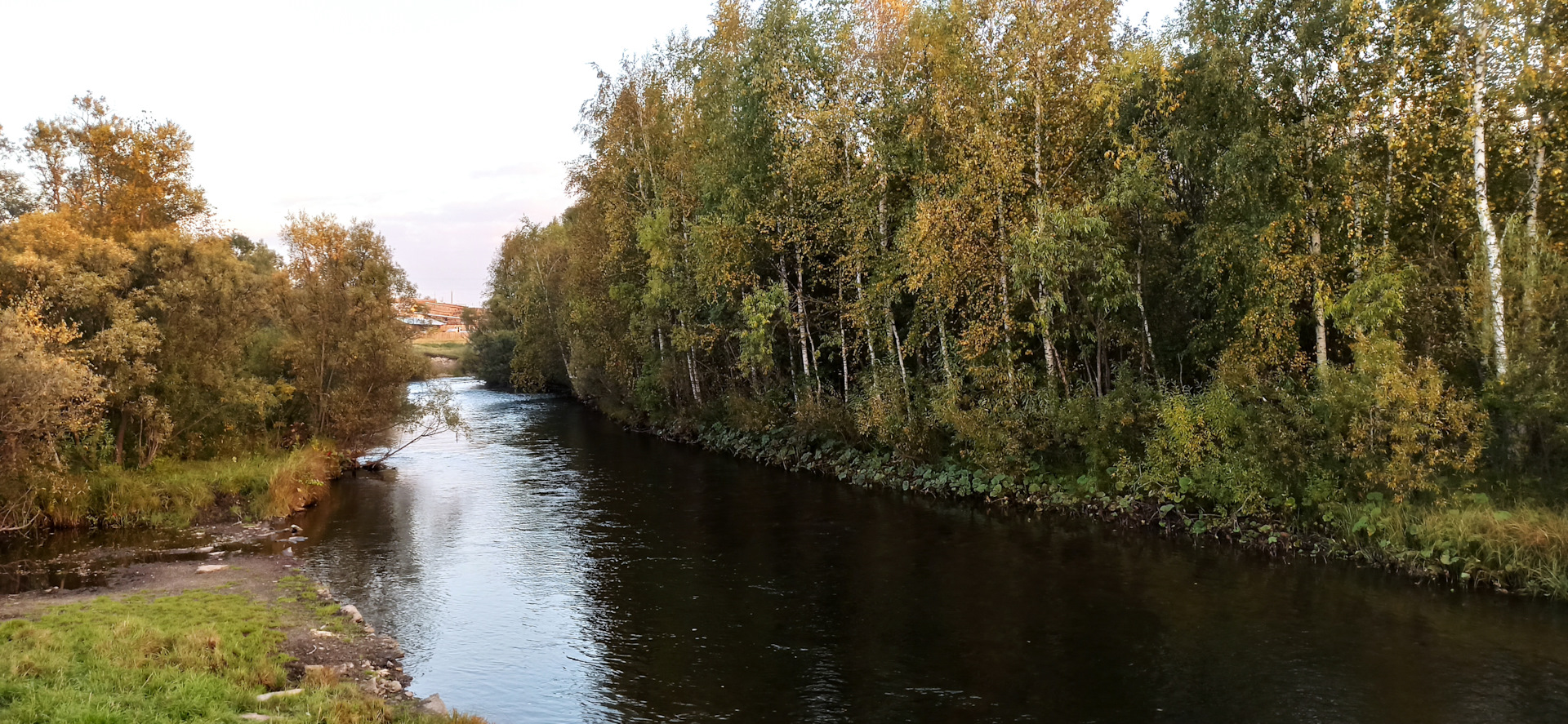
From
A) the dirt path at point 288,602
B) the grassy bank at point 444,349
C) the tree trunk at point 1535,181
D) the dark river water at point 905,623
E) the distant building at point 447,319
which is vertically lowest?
the dark river water at point 905,623

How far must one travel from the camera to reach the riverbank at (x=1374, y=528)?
56.0 feet

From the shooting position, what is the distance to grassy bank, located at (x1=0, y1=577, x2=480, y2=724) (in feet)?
33.9

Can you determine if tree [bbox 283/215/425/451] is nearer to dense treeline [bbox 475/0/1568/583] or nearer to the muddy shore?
the muddy shore

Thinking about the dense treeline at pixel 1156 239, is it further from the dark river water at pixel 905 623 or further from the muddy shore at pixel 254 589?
the muddy shore at pixel 254 589

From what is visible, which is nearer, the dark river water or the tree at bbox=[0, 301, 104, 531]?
the dark river water

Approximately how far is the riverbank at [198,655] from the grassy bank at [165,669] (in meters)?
0.02

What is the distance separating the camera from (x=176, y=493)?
26.6 m

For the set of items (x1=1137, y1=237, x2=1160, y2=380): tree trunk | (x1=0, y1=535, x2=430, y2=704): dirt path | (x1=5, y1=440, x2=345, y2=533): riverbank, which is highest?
(x1=1137, y1=237, x2=1160, y2=380): tree trunk

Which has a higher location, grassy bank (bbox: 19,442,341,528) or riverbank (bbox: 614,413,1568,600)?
grassy bank (bbox: 19,442,341,528)

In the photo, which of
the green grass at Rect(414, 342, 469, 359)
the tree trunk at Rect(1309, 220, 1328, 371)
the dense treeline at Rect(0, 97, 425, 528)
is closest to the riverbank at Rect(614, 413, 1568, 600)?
the tree trunk at Rect(1309, 220, 1328, 371)

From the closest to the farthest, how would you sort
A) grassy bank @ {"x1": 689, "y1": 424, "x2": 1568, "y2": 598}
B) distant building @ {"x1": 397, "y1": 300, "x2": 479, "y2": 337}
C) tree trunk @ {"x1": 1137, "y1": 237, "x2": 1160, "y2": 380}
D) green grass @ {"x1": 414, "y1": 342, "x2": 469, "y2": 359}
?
grassy bank @ {"x1": 689, "y1": 424, "x2": 1568, "y2": 598}
tree trunk @ {"x1": 1137, "y1": 237, "x2": 1160, "y2": 380}
distant building @ {"x1": 397, "y1": 300, "x2": 479, "y2": 337}
green grass @ {"x1": 414, "y1": 342, "x2": 469, "y2": 359}

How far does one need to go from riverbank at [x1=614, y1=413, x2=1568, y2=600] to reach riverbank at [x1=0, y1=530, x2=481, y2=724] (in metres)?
18.2

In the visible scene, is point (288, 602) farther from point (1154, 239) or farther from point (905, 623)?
point (1154, 239)

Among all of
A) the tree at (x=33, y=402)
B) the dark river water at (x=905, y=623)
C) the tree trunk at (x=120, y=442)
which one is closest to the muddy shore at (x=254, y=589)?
the dark river water at (x=905, y=623)
